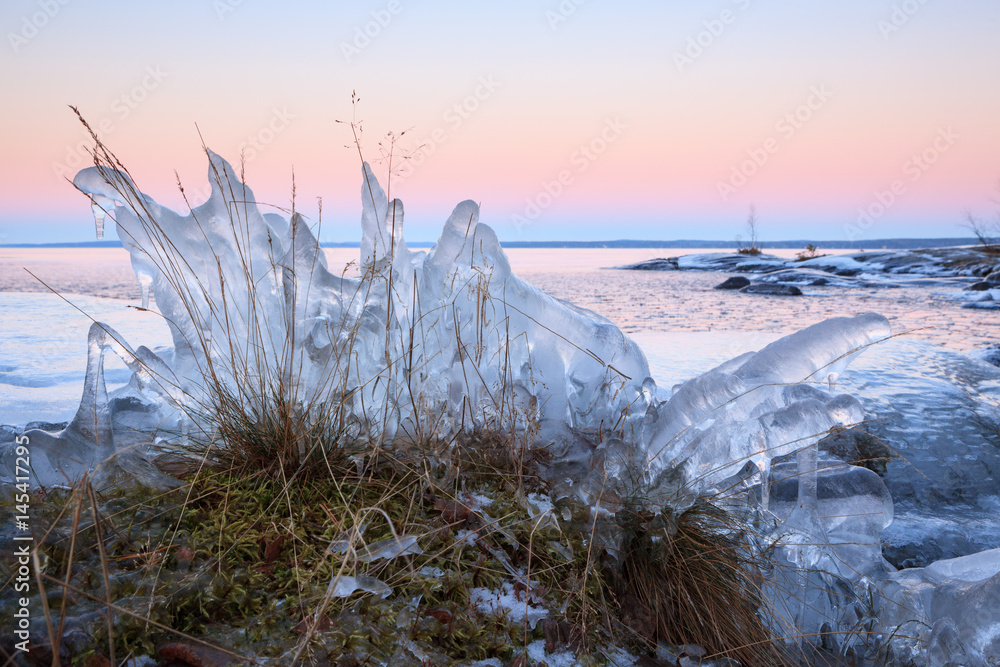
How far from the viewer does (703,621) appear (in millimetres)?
1592

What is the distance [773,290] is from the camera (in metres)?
9.47

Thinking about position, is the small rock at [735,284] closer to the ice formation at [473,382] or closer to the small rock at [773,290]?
the small rock at [773,290]

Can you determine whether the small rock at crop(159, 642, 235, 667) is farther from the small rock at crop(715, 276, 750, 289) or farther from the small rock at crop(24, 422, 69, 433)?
the small rock at crop(715, 276, 750, 289)

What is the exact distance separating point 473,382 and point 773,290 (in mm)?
8396

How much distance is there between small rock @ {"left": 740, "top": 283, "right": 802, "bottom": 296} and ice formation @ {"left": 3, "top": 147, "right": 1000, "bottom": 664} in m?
7.42

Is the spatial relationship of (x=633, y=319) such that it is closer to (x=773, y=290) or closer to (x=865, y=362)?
(x=865, y=362)

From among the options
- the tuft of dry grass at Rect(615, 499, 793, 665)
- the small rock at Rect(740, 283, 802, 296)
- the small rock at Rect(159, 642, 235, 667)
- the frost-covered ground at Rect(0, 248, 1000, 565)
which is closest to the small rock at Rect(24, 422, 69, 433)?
the frost-covered ground at Rect(0, 248, 1000, 565)

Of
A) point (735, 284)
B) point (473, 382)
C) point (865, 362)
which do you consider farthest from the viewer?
point (735, 284)

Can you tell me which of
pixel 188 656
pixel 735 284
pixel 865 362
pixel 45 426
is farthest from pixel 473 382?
pixel 735 284

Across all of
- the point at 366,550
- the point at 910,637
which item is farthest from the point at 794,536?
the point at 366,550

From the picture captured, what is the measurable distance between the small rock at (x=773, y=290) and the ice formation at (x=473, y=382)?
24.3ft

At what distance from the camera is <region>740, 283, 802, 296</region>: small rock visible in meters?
9.07

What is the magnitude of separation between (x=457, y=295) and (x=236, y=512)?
1.05m

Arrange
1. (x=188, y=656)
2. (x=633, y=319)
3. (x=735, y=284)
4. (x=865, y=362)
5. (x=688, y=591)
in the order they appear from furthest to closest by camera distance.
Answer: (x=735, y=284)
(x=633, y=319)
(x=865, y=362)
(x=688, y=591)
(x=188, y=656)
